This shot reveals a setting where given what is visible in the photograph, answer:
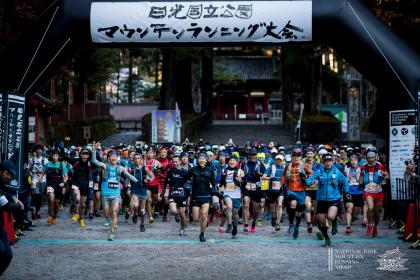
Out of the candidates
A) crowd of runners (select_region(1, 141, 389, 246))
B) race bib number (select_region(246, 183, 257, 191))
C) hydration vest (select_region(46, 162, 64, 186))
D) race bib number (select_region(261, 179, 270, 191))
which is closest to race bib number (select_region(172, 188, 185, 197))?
crowd of runners (select_region(1, 141, 389, 246))

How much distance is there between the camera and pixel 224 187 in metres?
17.3

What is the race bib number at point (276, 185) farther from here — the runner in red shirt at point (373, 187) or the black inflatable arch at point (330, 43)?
the black inflatable arch at point (330, 43)

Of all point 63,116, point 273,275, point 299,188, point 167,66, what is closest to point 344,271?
point 273,275

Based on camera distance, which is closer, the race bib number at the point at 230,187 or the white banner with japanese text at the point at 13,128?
the white banner with japanese text at the point at 13,128

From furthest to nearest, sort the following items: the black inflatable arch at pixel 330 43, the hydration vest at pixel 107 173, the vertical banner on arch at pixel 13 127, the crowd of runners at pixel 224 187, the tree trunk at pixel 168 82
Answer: the tree trunk at pixel 168 82, the black inflatable arch at pixel 330 43, the hydration vest at pixel 107 173, the crowd of runners at pixel 224 187, the vertical banner on arch at pixel 13 127

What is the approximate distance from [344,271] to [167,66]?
28115 millimetres

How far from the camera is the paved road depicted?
12188 millimetres

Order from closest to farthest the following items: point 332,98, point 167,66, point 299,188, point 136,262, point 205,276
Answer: point 205,276 < point 136,262 < point 299,188 < point 167,66 < point 332,98

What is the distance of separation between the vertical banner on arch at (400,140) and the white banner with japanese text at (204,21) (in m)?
2.92

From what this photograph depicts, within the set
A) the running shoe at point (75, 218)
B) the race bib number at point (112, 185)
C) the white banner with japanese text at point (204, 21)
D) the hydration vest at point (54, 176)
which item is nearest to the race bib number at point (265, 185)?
the white banner with japanese text at point (204, 21)

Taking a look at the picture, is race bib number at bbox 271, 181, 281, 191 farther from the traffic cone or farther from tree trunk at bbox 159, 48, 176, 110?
tree trunk at bbox 159, 48, 176, 110

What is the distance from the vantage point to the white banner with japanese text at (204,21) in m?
18.0

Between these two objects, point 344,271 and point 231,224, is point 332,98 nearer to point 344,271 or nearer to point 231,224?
point 231,224

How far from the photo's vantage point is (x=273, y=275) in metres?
12.0
